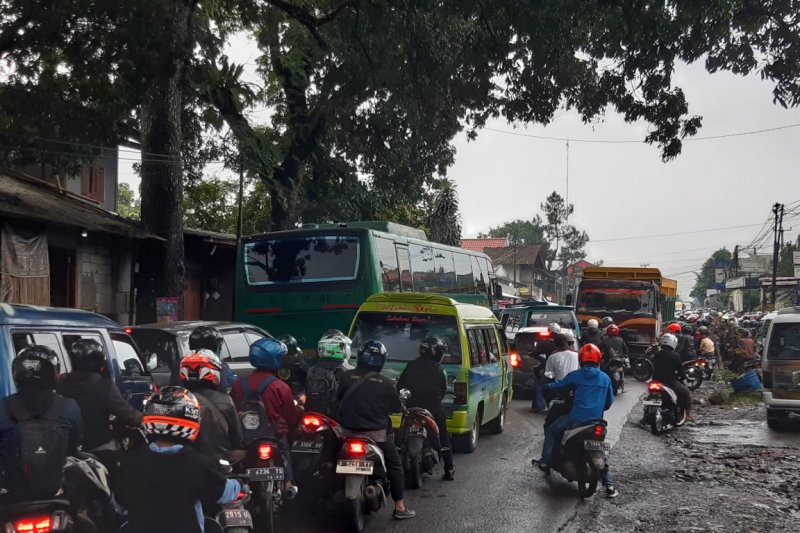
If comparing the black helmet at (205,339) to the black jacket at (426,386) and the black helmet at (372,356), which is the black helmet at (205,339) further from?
the black jacket at (426,386)

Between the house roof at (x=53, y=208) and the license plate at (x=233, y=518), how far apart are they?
36.1 feet

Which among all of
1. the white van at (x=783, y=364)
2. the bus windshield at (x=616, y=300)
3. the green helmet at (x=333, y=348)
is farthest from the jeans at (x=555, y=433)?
the bus windshield at (x=616, y=300)

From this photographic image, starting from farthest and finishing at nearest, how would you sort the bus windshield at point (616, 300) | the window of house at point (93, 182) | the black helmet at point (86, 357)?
the bus windshield at point (616, 300) → the window of house at point (93, 182) → the black helmet at point (86, 357)

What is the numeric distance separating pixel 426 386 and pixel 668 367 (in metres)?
6.09

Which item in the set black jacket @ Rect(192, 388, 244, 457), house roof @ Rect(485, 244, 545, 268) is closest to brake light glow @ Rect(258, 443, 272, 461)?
black jacket @ Rect(192, 388, 244, 457)

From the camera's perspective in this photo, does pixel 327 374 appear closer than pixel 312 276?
Yes

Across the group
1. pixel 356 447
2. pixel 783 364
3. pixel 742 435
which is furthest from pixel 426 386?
pixel 783 364

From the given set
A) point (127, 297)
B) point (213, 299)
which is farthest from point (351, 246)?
point (213, 299)

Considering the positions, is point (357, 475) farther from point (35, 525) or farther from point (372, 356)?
point (35, 525)

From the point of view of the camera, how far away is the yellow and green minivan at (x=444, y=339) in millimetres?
10375

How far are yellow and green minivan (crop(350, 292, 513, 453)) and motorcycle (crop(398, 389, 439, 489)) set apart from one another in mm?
907

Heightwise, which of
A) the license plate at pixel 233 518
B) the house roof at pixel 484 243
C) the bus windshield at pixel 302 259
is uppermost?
the house roof at pixel 484 243

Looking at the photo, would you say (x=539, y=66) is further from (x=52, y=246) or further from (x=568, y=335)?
(x=52, y=246)

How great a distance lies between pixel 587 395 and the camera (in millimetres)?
8891
